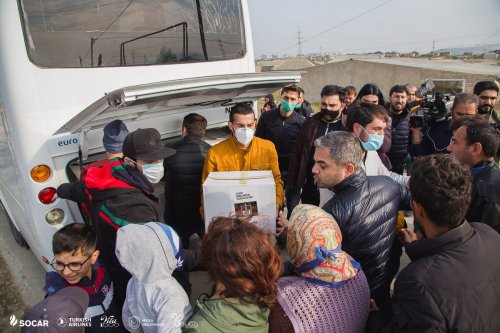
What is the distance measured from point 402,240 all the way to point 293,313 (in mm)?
1084

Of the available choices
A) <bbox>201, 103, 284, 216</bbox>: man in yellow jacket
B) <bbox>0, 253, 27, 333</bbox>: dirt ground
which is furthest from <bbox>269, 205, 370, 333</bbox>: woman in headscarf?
<bbox>0, 253, 27, 333</bbox>: dirt ground

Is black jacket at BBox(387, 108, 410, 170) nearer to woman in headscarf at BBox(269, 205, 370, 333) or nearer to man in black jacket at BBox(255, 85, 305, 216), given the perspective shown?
man in black jacket at BBox(255, 85, 305, 216)

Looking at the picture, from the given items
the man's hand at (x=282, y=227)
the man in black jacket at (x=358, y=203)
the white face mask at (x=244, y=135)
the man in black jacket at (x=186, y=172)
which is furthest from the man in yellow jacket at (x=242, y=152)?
the man in black jacket at (x=358, y=203)

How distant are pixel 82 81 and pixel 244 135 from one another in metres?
1.42

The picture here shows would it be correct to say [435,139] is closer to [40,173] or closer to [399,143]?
[399,143]

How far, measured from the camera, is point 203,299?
4.29 feet

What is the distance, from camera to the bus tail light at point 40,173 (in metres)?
2.41

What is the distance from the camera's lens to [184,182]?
2816mm

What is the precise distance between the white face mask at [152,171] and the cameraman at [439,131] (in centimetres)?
298

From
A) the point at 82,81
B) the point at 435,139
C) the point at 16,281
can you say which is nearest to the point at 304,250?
the point at 82,81

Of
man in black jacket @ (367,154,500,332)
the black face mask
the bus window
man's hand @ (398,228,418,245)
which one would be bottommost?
man's hand @ (398,228,418,245)

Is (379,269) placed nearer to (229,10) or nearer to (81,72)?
(81,72)

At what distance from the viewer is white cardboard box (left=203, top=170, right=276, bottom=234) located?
77.8 inches

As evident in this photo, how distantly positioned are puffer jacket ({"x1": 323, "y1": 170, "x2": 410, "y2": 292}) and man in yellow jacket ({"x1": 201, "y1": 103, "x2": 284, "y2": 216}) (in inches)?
36.7
